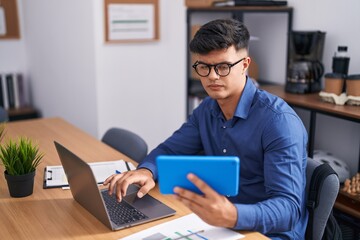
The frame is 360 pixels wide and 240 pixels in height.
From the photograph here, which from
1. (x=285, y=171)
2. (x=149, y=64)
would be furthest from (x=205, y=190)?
(x=149, y=64)

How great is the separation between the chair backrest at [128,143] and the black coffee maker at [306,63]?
0.96 m

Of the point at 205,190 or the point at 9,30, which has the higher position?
the point at 9,30

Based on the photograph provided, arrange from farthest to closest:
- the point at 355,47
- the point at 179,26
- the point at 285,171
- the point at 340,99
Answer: the point at 179,26
the point at 355,47
the point at 340,99
the point at 285,171

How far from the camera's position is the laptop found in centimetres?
131

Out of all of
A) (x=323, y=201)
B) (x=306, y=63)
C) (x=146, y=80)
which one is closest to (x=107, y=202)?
(x=323, y=201)

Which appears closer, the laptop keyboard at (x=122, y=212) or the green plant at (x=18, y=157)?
the laptop keyboard at (x=122, y=212)

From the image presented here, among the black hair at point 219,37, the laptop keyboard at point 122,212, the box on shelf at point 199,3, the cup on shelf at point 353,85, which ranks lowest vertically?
the laptop keyboard at point 122,212

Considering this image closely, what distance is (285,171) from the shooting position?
1.37 meters

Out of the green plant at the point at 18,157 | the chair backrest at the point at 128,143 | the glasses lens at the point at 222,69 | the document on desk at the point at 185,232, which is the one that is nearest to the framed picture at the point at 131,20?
the chair backrest at the point at 128,143

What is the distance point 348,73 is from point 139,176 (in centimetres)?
143

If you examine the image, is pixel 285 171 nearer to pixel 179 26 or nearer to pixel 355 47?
pixel 355 47

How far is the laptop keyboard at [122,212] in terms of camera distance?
1377mm

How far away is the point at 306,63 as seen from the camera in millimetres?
2475

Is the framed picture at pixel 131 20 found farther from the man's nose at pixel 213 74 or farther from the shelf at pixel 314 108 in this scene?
the man's nose at pixel 213 74
